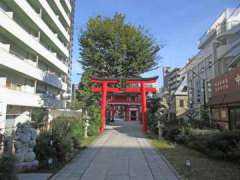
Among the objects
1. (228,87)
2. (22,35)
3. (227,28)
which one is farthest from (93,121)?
(227,28)

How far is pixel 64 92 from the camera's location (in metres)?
41.8

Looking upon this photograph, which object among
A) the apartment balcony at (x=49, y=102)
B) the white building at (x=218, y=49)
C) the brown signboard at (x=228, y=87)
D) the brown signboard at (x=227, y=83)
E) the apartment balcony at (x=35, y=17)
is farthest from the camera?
the apartment balcony at (x=49, y=102)

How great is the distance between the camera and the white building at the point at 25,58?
2119 centimetres

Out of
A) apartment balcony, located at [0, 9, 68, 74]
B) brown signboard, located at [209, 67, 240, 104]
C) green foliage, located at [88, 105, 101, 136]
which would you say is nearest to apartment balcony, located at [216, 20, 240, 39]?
brown signboard, located at [209, 67, 240, 104]

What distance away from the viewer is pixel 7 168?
531 cm

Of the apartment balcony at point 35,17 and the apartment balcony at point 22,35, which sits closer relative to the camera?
the apartment balcony at point 22,35

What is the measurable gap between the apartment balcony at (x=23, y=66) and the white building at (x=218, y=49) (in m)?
17.7

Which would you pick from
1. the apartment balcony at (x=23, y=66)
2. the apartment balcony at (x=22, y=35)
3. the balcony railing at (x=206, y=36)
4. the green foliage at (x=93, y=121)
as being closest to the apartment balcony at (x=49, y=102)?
the apartment balcony at (x=23, y=66)

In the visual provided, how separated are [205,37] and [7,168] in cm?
3294

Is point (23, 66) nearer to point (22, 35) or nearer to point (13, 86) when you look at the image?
point (13, 86)

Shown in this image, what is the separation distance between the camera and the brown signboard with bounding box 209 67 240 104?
14.8 meters

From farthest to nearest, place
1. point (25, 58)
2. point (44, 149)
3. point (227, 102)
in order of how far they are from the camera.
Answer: point (25, 58) < point (227, 102) < point (44, 149)

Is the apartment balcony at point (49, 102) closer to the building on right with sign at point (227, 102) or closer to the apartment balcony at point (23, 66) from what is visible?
the apartment balcony at point (23, 66)

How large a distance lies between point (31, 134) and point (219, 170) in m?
6.86
